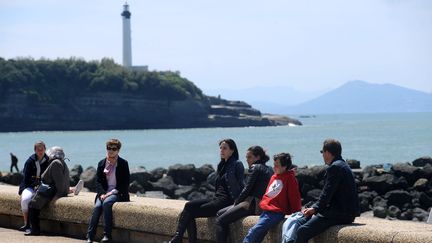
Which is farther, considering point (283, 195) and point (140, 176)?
point (140, 176)

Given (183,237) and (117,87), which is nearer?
(183,237)

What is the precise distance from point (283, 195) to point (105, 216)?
2.56m

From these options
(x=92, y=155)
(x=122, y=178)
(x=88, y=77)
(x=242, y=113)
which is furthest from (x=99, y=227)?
(x=242, y=113)

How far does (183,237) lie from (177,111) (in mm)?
143118

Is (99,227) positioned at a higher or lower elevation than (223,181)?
lower

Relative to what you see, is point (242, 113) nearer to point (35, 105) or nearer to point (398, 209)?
point (35, 105)

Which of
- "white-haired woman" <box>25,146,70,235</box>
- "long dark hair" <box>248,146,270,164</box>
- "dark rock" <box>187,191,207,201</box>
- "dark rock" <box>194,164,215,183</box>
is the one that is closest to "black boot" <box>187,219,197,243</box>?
"long dark hair" <box>248,146,270,164</box>

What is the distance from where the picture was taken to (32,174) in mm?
11516

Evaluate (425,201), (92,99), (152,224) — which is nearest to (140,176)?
(425,201)

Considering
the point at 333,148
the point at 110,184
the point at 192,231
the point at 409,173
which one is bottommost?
the point at 409,173

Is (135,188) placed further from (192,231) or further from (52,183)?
(192,231)

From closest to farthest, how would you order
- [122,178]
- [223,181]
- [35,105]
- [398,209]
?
[223,181] < [122,178] < [398,209] < [35,105]

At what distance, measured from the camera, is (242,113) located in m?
170

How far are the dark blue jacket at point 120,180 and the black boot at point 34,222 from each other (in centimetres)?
119
